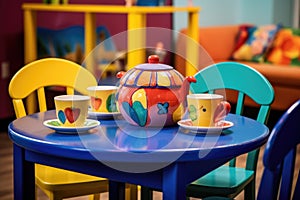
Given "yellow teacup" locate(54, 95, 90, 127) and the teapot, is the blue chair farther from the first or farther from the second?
"yellow teacup" locate(54, 95, 90, 127)

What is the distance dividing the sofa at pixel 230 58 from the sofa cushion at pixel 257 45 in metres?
0.07

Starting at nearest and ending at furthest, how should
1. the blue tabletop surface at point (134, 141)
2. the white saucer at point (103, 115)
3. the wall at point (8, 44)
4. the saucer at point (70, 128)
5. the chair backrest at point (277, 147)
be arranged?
the chair backrest at point (277, 147)
the blue tabletop surface at point (134, 141)
the saucer at point (70, 128)
the white saucer at point (103, 115)
the wall at point (8, 44)

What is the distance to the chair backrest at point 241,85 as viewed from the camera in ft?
7.02

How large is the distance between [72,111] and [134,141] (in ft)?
0.68

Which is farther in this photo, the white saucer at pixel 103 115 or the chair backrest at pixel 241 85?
the chair backrest at pixel 241 85

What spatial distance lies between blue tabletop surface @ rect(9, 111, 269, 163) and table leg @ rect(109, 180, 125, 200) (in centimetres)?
29

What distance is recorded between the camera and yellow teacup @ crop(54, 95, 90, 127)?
1625mm

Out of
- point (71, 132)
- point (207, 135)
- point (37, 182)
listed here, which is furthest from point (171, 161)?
point (37, 182)

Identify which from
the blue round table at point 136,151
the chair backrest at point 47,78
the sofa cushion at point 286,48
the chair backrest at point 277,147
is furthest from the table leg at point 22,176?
the sofa cushion at point 286,48

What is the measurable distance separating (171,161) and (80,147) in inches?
8.9

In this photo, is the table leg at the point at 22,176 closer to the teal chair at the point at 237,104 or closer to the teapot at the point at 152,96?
the teapot at the point at 152,96

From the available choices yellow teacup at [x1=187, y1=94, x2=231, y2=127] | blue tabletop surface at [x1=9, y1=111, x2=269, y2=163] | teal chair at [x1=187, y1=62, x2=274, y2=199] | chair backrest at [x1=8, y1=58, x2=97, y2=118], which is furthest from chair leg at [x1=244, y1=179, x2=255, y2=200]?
chair backrest at [x1=8, y1=58, x2=97, y2=118]

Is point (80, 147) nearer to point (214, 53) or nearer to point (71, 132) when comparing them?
point (71, 132)

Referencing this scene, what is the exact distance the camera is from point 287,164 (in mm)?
1619
